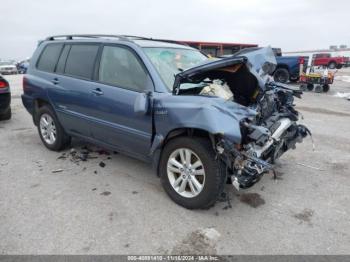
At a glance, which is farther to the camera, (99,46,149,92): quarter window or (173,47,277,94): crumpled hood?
(99,46,149,92): quarter window

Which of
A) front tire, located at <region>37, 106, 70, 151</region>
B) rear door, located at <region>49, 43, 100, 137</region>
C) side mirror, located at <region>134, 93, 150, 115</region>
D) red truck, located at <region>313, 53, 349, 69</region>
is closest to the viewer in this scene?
side mirror, located at <region>134, 93, 150, 115</region>

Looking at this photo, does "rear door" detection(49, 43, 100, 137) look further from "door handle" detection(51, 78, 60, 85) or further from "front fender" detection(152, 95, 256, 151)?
"front fender" detection(152, 95, 256, 151)

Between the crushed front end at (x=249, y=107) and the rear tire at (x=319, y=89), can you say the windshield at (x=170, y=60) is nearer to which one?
the crushed front end at (x=249, y=107)

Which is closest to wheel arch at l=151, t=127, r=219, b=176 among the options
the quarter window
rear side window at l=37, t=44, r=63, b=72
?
the quarter window

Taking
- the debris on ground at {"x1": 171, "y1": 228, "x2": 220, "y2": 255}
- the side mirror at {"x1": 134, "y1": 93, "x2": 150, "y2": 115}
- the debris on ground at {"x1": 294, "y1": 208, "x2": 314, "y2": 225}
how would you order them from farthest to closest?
the side mirror at {"x1": 134, "y1": 93, "x2": 150, "y2": 115} → the debris on ground at {"x1": 294, "y1": 208, "x2": 314, "y2": 225} → the debris on ground at {"x1": 171, "y1": 228, "x2": 220, "y2": 255}

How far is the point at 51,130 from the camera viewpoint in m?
5.08

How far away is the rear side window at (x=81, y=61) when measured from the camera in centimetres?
423

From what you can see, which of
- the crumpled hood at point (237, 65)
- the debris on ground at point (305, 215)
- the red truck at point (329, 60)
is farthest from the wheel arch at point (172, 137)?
the red truck at point (329, 60)

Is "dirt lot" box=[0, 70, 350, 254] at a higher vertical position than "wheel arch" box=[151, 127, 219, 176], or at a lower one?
lower

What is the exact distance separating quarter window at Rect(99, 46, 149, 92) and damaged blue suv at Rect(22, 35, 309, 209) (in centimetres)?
1

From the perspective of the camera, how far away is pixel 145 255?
8.52 ft

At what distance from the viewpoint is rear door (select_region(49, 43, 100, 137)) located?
4.21m

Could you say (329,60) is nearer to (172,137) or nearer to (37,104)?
(37,104)

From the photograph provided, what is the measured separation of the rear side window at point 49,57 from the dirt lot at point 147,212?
145cm
